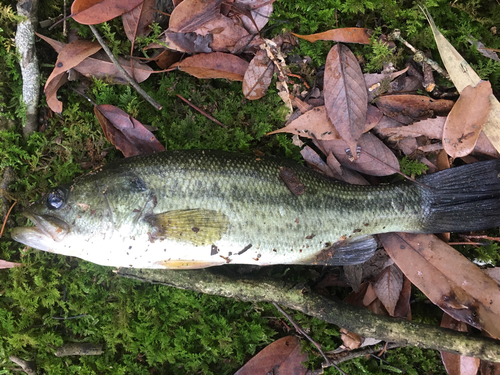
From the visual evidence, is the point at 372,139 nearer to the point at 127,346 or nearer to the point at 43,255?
the point at 127,346

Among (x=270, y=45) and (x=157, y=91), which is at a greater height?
(x=270, y=45)

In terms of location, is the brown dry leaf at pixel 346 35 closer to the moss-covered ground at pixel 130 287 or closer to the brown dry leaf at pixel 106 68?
the moss-covered ground at pixel 130 287

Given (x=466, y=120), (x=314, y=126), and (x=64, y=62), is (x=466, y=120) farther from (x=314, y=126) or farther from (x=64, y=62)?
(x=64, y=62)

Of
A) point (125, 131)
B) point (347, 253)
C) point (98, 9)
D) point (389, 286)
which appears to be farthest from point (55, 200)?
point (389, 286)

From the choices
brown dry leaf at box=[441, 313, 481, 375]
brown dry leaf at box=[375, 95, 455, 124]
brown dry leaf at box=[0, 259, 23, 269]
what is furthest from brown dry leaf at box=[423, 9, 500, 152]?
brown dry leaf at box=[0, 259, 23, 269]

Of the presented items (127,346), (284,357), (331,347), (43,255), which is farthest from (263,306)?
(43,255)

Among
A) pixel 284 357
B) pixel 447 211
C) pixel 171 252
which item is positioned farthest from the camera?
pixel 284 357

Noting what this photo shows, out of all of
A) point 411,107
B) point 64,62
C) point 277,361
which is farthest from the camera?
point 277,361
